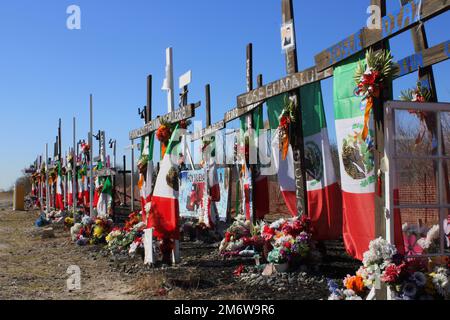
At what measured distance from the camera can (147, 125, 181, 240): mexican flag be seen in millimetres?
9586

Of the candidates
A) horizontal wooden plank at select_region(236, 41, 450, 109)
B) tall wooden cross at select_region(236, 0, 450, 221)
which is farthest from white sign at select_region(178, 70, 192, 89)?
horizontal wooden plank at select_region(236, 41, 450, 109)

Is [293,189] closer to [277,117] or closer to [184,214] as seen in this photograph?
[277,117]

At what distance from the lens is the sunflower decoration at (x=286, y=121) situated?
27.0ft

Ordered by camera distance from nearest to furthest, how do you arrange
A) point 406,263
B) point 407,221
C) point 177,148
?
point 406,263
point 407,221
point 177,148

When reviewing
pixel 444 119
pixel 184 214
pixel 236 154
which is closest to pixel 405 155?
pixel 444 119

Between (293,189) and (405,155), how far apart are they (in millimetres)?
3590

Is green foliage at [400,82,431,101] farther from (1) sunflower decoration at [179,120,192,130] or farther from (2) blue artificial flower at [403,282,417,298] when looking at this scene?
(1) sunflower decoration at [179,120,192,130]

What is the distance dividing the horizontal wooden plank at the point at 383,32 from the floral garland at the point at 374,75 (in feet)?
0.59

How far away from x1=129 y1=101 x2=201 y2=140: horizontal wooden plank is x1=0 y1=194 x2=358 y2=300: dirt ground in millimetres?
2620

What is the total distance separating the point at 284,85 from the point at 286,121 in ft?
1.84

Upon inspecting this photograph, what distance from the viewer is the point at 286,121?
8.30 metres

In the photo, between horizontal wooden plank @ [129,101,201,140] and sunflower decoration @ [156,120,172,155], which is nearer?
horizontal wooden plank @ [129,101,201,140]
